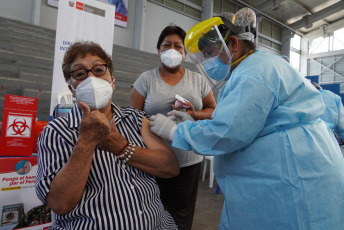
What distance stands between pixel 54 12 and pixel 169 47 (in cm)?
732

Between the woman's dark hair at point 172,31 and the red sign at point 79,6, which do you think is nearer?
the woman's dark hair at point 172,31

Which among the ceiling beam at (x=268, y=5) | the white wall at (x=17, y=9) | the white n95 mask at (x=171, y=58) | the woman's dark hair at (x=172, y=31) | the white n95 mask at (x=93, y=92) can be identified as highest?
the ceiling beam at (x=268, y=5)

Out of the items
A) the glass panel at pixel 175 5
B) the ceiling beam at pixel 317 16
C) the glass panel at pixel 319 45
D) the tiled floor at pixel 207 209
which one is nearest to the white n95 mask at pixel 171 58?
the tiled floor at pixel 207 209

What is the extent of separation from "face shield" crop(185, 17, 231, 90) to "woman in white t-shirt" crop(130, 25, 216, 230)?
39 centimetres

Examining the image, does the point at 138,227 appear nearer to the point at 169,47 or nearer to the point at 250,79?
the point at 250,79

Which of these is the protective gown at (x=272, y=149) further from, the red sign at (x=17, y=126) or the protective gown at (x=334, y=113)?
the protective gown at (x=334, y=113)

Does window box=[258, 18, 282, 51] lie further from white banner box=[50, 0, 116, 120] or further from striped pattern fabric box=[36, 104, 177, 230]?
striped pattern fabric box=[36, 104, 177, 230]

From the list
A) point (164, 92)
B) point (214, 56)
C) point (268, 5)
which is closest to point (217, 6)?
point (268, 5)

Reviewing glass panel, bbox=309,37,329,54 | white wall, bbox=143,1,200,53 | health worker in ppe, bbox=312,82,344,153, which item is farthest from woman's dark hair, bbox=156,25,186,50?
glass panel, bbox=309,37,329,54

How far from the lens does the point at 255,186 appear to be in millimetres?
969

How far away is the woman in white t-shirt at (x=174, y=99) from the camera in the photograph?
1612mm

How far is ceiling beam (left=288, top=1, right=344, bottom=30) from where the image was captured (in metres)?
12.9

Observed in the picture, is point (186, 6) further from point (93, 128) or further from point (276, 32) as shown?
point (93, 128)

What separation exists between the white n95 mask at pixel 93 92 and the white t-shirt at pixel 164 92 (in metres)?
0.57
